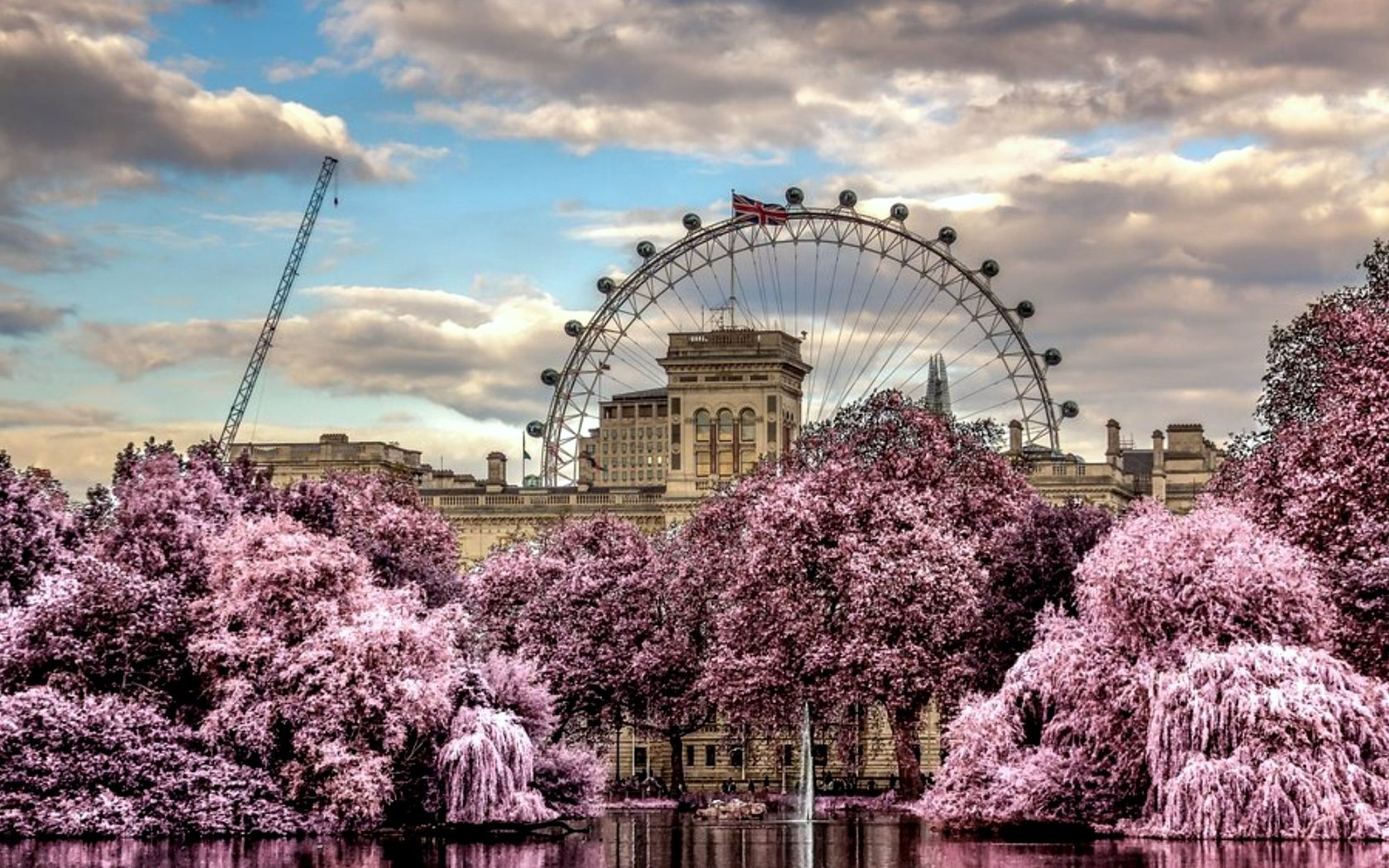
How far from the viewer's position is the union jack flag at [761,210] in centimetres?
17712

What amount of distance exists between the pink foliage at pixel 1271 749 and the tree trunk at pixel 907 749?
29.3 metres

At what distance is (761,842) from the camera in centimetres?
7894

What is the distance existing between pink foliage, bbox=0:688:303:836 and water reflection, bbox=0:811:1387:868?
2644mm

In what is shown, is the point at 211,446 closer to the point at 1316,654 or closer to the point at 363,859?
the point at 363,859

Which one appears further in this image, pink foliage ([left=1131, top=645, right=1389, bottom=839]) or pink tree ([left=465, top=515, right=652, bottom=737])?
pink tree ([left=465, top=515, right=652, bottom=737])

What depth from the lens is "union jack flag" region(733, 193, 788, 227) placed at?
177125mm

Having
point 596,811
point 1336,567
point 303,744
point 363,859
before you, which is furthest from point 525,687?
point 1336,567

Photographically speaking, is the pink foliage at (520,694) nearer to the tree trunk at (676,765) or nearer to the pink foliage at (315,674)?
the pink foliage at (315,674)

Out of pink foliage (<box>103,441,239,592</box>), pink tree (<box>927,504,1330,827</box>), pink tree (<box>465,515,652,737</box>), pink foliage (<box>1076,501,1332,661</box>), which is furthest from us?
pink tree (<box>465,515,652,737</box>)

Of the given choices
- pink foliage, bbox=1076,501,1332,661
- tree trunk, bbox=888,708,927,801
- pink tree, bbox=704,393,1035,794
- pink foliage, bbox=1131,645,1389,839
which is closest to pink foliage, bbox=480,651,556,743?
pink tree, bbox=704,393,1035,794

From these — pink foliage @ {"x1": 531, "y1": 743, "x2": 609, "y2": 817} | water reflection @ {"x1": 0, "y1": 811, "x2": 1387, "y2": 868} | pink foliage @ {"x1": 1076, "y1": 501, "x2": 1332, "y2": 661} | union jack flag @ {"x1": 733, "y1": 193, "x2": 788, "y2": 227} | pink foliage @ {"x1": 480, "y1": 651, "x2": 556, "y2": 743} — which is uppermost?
union jack flag @ {"x1": 733, "y1": 193, "x2": 788, "y2": 227}

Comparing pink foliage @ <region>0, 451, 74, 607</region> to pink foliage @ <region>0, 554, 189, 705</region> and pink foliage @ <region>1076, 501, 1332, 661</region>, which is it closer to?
pink foliage @ <region>0, 554, 189, 705</region>

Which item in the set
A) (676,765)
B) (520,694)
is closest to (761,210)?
(676,765)

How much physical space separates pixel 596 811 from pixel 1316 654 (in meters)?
29.5
